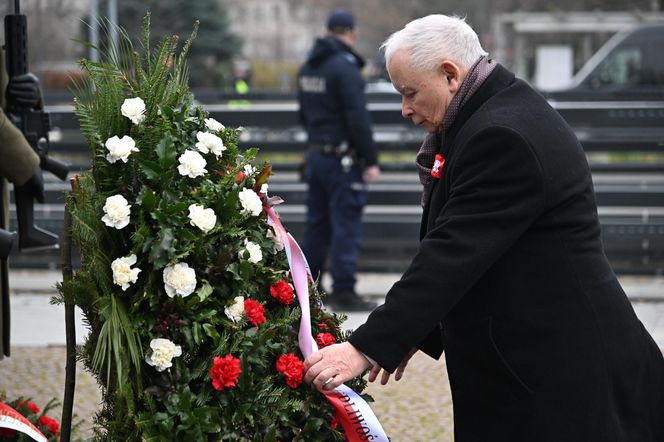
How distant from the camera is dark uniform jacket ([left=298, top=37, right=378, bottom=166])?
8266 mm

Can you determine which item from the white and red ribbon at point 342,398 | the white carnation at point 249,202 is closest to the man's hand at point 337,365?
the white and red ribbon at point 342,398

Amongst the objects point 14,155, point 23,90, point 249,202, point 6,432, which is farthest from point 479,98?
point 23,90

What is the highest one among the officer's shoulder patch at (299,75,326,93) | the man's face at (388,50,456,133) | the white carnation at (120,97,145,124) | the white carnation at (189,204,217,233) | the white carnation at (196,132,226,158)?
the man's face at (388,50,456,133)

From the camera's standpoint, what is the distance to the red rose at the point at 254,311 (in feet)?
10.5

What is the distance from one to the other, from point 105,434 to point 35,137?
3.10 meters

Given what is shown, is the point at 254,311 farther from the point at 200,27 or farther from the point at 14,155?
the point at 200,27

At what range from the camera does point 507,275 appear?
2.99 metres

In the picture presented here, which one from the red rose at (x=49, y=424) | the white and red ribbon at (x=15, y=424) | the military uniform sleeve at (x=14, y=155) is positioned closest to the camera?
the white and red ribbon at (x=15, y=424)

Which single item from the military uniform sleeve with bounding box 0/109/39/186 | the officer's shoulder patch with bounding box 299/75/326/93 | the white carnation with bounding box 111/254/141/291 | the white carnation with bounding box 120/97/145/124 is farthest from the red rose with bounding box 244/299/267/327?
the officer's shoulder patch with bounding box 299/75/326/93

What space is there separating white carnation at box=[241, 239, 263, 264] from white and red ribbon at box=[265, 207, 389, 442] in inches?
5.7

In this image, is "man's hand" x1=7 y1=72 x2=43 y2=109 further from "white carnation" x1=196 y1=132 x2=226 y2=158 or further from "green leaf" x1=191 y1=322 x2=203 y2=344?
"green leaf" x1=191 y1=322 x2=203 y2=344

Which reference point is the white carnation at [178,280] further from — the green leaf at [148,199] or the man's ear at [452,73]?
the man's ear at [452,73]

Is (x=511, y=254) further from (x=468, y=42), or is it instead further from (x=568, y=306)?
(x=468, y=42)

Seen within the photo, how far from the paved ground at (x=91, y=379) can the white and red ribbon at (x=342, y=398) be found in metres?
1.51
